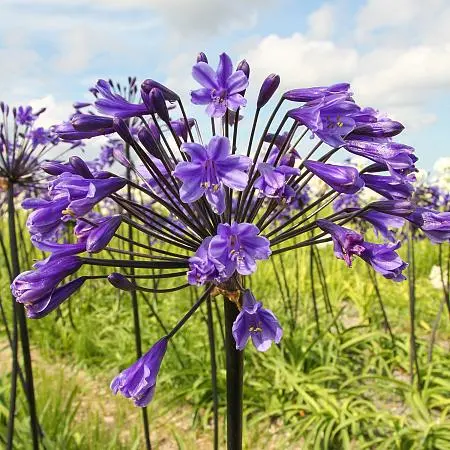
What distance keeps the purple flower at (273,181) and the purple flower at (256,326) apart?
1.08 ft

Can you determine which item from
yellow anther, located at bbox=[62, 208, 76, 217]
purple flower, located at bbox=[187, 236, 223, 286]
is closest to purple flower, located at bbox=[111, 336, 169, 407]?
purple flower, located at bbox=[187, 236, 223, 286]

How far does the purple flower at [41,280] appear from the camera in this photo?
70.9 inches

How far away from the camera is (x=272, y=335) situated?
73.2 inches

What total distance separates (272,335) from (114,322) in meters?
7.55

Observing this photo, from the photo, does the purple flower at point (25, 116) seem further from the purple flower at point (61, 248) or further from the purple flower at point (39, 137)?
the purple flower at point (61, 248)

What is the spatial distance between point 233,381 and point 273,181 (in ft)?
2.29

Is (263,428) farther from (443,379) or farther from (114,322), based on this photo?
(114,322)

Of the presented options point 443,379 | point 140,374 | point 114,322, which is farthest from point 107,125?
point 114,322

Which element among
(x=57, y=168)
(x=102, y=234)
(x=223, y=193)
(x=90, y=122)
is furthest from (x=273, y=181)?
(x=57, y=168)

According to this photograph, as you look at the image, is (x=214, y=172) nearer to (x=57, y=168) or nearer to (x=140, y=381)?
(x=57, y=168)

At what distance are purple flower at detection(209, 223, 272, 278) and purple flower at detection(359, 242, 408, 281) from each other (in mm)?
335

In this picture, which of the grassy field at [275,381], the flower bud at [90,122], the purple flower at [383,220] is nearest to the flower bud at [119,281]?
the flower bud at [90,122]

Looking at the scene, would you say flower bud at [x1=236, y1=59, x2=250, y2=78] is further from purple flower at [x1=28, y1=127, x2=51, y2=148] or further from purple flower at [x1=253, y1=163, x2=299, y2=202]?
purple flower at [x1=28, y1=127, x2=51, y2=148]

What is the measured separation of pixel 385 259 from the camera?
1.88 m
